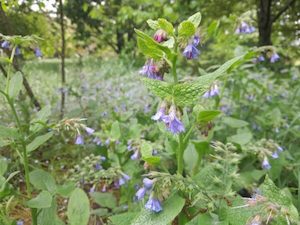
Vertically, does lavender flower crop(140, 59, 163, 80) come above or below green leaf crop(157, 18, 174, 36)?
below

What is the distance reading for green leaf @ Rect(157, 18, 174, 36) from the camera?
1.33 meters

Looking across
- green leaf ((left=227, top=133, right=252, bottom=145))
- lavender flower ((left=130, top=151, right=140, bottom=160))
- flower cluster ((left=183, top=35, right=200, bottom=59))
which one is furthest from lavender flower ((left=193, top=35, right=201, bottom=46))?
green leaf ((left=227, top=133, right=252, bottom=145))

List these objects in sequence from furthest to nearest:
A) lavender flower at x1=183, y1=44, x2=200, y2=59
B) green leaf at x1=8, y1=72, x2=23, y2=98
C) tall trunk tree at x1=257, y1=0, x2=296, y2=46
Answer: tall trunk tree at x1=257, y1=0, x2=296, y2=46, green leaf at x1=8, y1=72, x2=23, y2=98, lavender flower at x1=183, y1=44, x2=200, y2=59

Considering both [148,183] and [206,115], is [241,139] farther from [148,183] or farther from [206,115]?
[148,183]

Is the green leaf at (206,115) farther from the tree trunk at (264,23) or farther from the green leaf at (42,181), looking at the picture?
the tree trunk at (264,23)

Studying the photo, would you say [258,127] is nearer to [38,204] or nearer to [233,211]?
[233,211]

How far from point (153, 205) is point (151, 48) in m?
0.47

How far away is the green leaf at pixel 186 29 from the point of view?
1.30m

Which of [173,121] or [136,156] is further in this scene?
[136,156]

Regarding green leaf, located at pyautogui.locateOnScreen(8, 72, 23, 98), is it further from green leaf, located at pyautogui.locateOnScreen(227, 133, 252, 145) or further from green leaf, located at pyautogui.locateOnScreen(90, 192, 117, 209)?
green leaf, located at pyautogui.locateOnScreen(227, 133, 252, 145)

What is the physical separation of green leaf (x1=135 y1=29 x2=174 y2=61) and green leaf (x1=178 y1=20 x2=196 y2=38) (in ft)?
0.24

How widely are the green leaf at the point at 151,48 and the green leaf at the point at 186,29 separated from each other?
2.9 inches

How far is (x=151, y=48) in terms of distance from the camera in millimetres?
1314

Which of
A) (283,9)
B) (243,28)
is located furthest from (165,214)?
(283,9)
